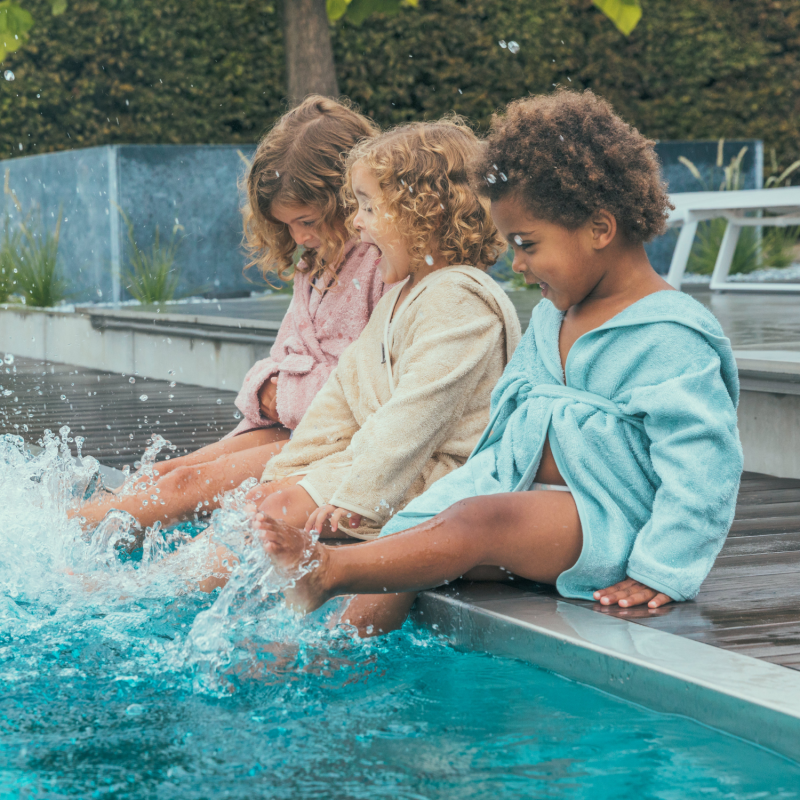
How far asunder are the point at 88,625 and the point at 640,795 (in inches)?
48.3

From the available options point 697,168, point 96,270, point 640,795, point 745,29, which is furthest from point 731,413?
point 745,29

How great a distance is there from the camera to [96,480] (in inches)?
132

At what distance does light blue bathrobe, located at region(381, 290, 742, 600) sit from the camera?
207 cm

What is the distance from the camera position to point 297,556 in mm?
1819

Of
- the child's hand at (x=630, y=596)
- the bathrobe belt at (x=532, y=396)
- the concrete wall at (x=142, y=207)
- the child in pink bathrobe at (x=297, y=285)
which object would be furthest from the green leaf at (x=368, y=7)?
the concrete wall at (x=142, y=207)

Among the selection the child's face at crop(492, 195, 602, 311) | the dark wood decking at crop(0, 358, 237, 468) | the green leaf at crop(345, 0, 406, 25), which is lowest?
the dark wood decking at crop(0, 358, 237, 468)

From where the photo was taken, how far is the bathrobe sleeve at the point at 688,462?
6.75 ft

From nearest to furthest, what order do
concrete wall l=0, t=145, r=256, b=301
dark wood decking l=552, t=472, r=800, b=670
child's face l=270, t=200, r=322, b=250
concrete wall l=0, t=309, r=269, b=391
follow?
dark wood decking l=552, t=472, r=800, b=670
child's face l=270, t=200, r=322, b=250
concrete wall l=0, t=309, r=269, b=391
concrete wall l=0, t=145, r=256, b=301

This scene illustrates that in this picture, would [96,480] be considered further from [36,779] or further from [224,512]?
[36,779]

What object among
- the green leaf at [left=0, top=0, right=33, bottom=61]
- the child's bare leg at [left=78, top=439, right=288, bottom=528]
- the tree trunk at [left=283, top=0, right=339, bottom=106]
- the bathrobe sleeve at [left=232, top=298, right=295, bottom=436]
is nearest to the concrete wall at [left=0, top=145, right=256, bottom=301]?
the tree trunk at [left=283, top=0, right=339, bottom=106]

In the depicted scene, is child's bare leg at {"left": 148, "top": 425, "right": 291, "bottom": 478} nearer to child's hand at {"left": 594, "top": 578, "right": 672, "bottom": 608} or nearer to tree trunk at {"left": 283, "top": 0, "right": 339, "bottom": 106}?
child's hand at {"left": 594, "top": 578, "right": 672, "bottom": 608}

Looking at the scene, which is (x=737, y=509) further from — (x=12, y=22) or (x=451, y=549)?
(x=12, y=22)

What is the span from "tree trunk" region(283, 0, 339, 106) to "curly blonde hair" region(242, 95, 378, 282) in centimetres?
669

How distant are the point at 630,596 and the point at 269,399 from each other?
1508mm
